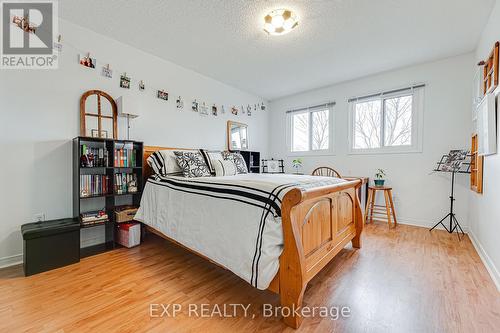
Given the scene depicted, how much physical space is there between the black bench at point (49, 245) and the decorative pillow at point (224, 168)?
5.22 feet

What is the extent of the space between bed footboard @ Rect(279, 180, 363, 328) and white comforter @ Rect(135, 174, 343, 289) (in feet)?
0.25

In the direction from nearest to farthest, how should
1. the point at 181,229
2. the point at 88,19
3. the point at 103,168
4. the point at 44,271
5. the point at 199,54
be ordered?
the point at 44,271
the point at 181,229
the point at 88,19
the point at 103,168
the point at 199,54

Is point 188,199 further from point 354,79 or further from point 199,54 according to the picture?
point 354,79

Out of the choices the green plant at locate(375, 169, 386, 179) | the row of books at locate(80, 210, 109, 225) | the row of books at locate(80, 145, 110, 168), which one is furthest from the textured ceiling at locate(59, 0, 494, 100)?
the row of books at locate(80, 210, 109, 225)

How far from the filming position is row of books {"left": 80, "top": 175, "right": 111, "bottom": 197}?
7.38 feet

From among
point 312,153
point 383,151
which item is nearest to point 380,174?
point 383,151

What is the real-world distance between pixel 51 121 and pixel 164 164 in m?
1.16

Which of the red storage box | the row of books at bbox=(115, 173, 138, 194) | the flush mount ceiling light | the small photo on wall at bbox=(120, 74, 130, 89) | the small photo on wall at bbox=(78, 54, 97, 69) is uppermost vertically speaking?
the flush mount ceiling light

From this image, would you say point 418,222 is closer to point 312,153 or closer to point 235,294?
point 312,153

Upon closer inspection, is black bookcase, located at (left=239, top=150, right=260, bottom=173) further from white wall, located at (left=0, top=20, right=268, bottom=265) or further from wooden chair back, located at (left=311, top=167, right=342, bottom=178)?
white wall, located at (left=0, top=20, right=268, bottom=265)

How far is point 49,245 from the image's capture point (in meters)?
1.94

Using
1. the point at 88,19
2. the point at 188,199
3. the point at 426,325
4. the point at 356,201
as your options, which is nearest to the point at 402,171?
the point at 356,201

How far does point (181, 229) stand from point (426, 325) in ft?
6.13

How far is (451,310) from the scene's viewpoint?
142cm
